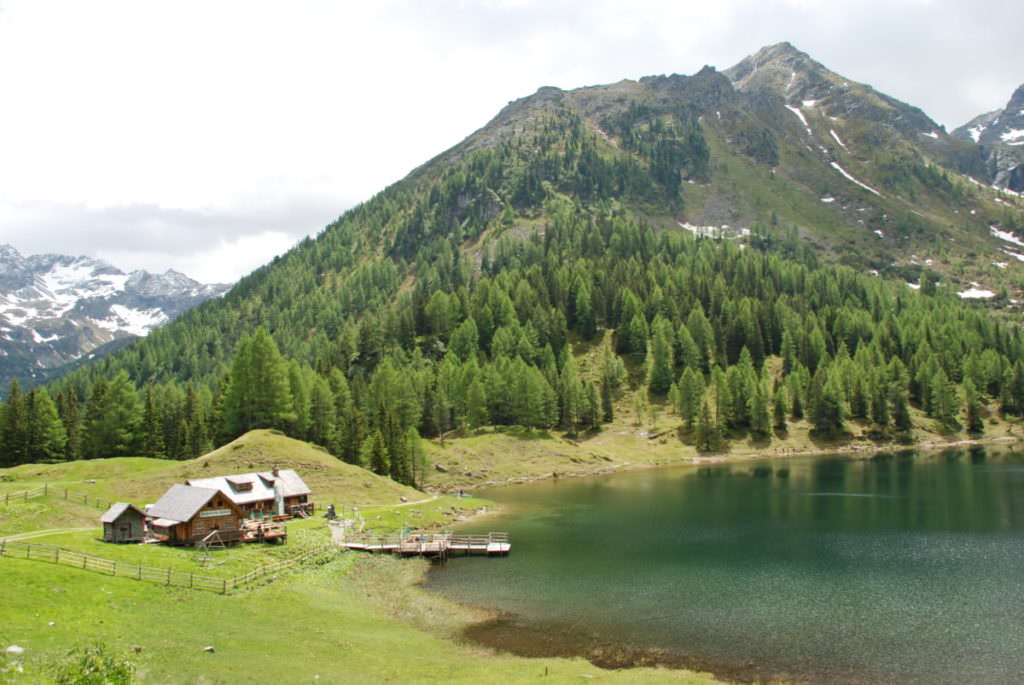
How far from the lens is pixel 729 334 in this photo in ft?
612

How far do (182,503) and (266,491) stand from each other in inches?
574

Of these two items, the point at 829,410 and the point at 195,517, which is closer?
the point at 195,517

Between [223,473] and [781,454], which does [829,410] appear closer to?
[781,454]

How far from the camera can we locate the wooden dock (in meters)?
65.1

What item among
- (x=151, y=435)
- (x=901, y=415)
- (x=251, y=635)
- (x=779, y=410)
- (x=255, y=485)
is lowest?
(x=251, y=635)

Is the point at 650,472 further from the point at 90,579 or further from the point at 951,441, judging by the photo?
the point at 90,579

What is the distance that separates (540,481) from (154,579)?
83.4 m

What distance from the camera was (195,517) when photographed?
193 feet

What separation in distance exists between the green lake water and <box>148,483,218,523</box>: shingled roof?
2305cm

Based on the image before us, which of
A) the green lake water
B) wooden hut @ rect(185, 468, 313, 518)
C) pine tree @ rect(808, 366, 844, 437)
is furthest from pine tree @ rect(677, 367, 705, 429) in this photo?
wooden hut @ rect(185, 468, 313, 518)

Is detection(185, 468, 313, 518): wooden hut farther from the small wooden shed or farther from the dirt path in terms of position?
the dirt path

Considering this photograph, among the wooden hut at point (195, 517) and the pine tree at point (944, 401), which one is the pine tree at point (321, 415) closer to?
the wooden hut at point (195, 517)

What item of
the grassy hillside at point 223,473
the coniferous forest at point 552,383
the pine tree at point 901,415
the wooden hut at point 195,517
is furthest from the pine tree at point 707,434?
the wooden hut at point 195,517

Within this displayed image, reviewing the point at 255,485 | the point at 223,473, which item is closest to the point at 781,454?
the point at 255,485
